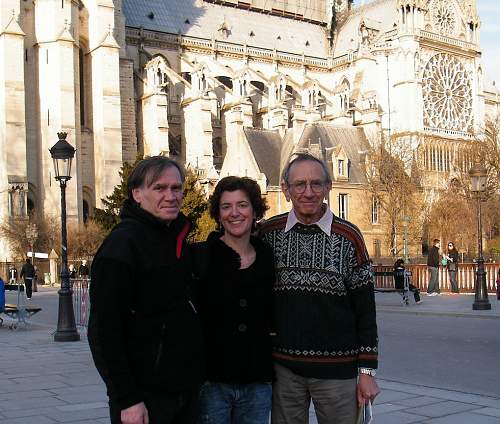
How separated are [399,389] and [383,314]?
9961 millimetres

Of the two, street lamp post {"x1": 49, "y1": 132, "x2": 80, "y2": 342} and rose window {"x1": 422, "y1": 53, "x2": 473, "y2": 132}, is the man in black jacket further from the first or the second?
rose window {"x1": 422, "y1": 53, "x2": 473, "y2": 132}

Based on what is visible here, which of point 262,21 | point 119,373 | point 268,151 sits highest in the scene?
point 262,21

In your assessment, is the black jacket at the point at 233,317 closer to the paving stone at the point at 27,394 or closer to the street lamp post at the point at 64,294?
the paving stone at the point at 27,394

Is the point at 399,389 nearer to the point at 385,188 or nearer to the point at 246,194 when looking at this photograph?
the point at 246,194

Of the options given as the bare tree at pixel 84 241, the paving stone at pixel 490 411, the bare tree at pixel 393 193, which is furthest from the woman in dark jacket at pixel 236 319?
the bare tree at pixel 393 193

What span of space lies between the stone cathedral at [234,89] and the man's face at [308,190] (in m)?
35.7

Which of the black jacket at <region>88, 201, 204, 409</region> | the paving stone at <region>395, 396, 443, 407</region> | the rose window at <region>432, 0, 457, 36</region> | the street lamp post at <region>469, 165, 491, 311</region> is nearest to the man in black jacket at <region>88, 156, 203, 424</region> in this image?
the black jacket at <region>88, 201, 204, 409</region>

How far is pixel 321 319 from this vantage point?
382 centimetres

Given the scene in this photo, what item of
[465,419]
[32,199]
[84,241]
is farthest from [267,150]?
[465,419]

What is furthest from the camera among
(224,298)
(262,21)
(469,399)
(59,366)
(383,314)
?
(262,21)

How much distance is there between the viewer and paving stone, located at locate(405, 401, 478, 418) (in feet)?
22.1

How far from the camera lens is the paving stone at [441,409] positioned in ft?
22.1

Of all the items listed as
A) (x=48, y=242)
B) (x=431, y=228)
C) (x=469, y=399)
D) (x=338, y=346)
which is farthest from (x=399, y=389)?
(x=431, y=228)

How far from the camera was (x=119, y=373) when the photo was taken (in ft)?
10.9
